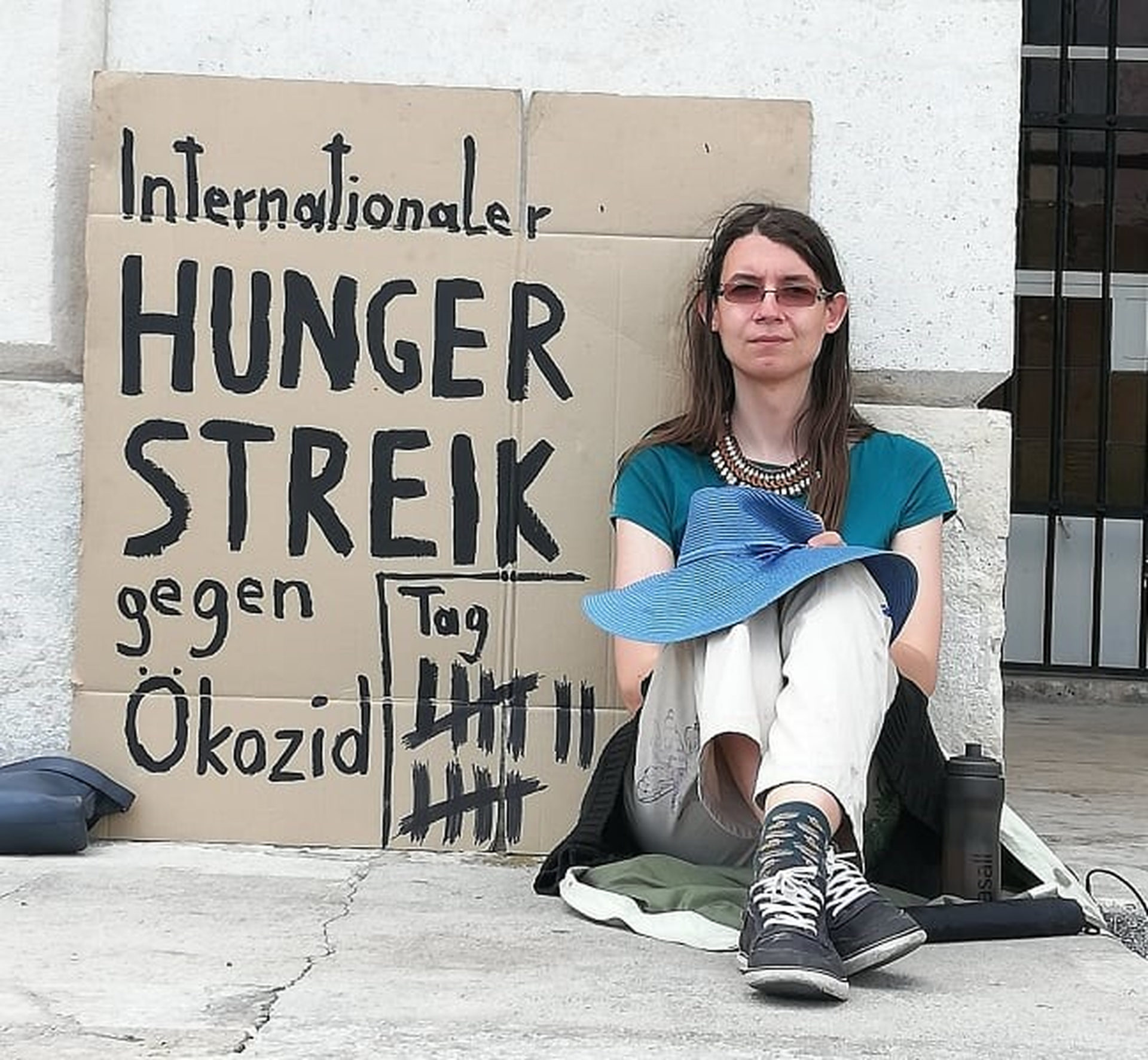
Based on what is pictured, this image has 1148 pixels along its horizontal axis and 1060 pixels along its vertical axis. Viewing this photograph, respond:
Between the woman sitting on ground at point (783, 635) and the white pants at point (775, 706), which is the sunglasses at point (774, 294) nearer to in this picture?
the woman sitting on ground at point (783, 635)

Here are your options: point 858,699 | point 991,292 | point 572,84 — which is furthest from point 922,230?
point 858,699

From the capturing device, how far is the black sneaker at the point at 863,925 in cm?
219

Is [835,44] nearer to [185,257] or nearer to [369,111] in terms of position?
[369,111]

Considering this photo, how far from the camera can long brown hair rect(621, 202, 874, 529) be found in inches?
117

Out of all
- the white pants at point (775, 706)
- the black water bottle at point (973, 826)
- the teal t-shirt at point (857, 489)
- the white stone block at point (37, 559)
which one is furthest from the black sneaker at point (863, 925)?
the white stone block at point (37, 559)

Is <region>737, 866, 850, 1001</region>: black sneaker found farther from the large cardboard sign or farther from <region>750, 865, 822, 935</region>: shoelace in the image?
the large cardboard sign

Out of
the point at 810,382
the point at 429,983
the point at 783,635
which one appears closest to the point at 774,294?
the point at 810,382

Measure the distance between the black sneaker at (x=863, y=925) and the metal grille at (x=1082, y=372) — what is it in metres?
5.98

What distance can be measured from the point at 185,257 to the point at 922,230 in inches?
49.8

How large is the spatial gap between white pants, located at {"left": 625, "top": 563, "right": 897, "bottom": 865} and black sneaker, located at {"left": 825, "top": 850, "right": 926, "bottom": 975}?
110 mm

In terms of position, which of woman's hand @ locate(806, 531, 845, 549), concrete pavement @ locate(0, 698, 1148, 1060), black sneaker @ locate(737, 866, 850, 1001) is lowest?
concrete pavement @ locate(0, 698, 1148, 1060)

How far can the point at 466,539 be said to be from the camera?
3168mm

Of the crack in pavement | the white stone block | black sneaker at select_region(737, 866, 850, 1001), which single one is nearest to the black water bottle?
black sneaker at select_region(737, 866, 850, 1001)

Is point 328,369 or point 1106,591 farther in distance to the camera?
point 1106,591
